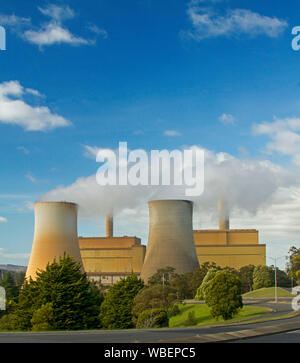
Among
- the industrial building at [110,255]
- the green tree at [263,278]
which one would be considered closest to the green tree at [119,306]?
the green tree at [263,278]

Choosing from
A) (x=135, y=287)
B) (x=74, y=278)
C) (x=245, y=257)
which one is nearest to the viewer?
(x=74, y=278)

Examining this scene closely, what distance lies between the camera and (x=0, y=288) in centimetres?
5650

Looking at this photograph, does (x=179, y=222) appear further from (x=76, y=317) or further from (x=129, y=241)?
(x=129, y=241)

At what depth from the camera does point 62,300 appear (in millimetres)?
33344

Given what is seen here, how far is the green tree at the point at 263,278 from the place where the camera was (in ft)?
216

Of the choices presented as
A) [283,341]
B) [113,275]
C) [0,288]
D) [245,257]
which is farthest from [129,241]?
[283,341]

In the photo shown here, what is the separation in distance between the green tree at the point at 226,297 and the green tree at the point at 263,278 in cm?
3313

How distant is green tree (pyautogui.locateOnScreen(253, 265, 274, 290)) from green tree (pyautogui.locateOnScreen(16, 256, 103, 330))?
35.1m

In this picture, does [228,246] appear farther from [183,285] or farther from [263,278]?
[183,285]

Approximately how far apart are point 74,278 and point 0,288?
2470cm

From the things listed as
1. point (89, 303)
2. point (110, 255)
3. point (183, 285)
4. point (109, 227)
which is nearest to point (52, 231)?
point (183, 285)

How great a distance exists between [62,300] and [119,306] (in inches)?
248

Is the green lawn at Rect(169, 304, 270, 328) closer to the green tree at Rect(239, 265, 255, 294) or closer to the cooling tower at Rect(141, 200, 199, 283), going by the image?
the cooling tower at Rect(141, 200, 199, 283)
